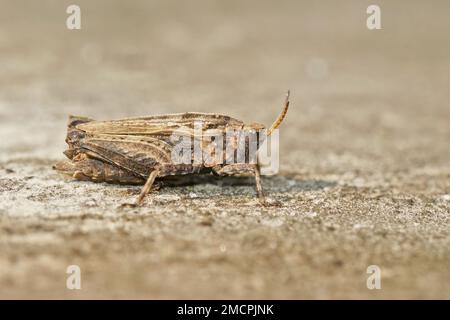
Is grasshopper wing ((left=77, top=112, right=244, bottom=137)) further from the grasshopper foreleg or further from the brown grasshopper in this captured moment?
the grasshopper foreleg

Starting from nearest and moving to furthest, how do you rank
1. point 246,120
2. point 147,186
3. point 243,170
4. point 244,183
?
1. point 147,186
2. point 243,170
3. point 244,183
4. point 246,120

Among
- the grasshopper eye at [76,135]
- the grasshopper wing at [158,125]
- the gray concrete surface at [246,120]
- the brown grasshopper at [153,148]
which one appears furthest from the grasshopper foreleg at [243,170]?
the grasshopper eye at [76,135]

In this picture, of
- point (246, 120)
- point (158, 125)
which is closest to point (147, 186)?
point (158, 125)

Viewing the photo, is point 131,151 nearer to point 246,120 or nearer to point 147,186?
point 147,186

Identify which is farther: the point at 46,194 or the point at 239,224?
the point at 46,194

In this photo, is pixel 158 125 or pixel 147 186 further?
pixel 158 125
